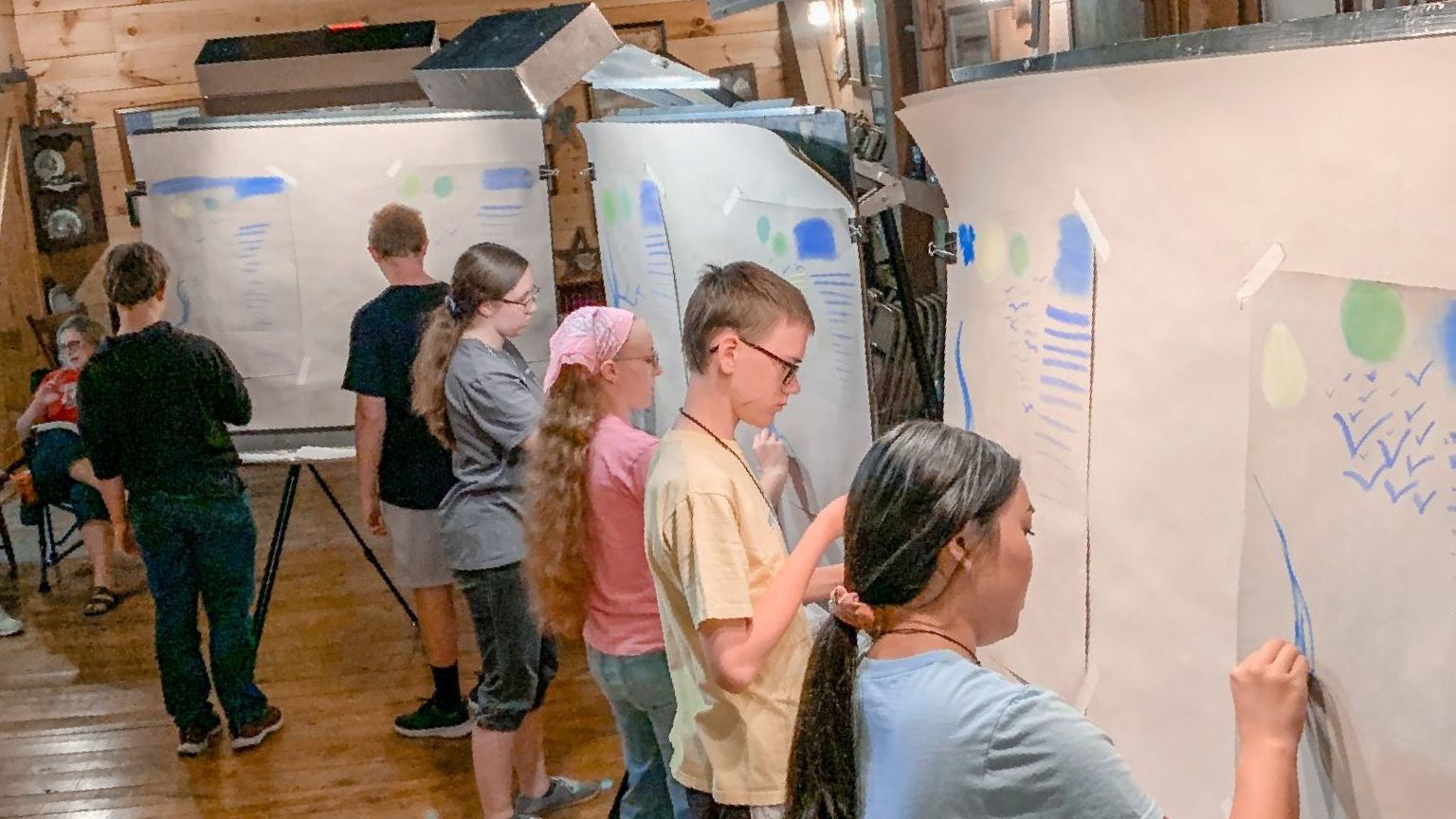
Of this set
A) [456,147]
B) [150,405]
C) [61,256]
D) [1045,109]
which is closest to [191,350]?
[150,405]

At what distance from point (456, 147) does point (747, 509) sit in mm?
Answer: 2424

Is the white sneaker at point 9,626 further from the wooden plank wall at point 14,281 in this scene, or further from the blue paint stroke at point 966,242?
the blue paint stroke at point 966,242

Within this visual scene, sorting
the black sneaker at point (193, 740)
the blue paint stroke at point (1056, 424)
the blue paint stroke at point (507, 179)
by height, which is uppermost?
the blue paint stroke at point (507, 179)

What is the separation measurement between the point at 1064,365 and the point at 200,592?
284 cm

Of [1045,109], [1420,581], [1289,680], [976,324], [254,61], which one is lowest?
[1289,680]

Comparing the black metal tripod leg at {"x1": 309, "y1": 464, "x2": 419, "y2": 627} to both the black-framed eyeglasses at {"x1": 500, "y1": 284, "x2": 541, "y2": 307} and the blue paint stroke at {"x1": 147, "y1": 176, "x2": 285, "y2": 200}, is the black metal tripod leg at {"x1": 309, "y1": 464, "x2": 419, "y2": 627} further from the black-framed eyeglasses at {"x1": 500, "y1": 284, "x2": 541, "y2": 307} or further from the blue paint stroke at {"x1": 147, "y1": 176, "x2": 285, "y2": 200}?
the black-framed eyeglasses at {"x1": 500, "y1": 284, "x2": 541, "y2": 307}

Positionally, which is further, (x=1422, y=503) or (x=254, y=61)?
(x=254, y=61)

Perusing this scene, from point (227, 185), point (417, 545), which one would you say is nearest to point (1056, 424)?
point (417, 545)

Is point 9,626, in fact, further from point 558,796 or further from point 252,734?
point 558,796

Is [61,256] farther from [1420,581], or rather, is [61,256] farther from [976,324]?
[1420,581]

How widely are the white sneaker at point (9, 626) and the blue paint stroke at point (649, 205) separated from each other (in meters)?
3.11

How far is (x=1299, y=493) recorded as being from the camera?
1191mm

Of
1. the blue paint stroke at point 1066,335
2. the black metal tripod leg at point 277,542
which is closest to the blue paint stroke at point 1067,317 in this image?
the blue paint stroke at point 1066,335

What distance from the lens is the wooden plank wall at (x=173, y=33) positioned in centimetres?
664
